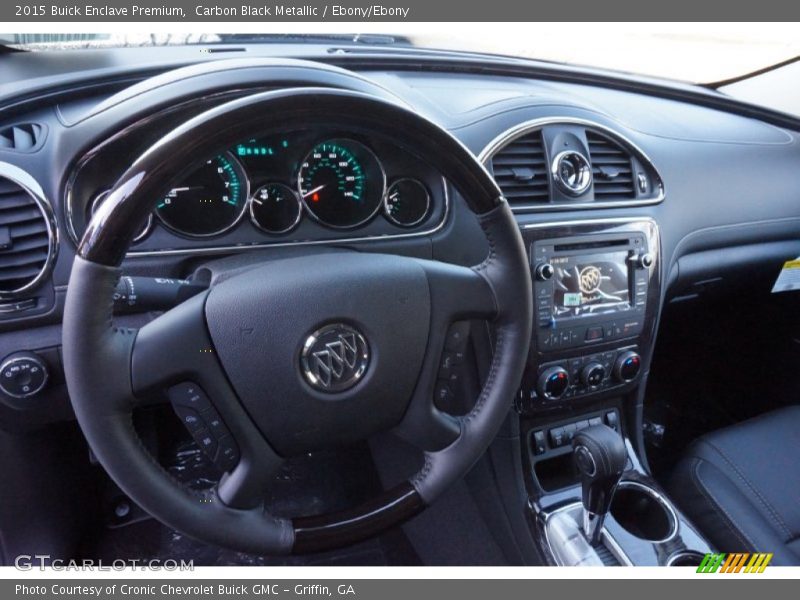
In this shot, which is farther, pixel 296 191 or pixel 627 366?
pixel 627 366

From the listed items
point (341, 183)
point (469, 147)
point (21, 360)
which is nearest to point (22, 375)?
point (21, 360)

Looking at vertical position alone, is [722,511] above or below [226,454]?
below

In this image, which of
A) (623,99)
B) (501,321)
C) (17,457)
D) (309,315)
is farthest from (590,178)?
(17,457)

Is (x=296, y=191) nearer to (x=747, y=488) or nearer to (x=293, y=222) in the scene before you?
(x=293, y=222)

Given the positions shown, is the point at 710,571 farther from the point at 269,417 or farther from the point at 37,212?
the point at 37,212

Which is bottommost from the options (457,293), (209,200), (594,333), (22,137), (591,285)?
(594,333)

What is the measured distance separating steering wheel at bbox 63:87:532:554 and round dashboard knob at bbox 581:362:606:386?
54cm

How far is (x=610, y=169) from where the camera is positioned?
1.66 m

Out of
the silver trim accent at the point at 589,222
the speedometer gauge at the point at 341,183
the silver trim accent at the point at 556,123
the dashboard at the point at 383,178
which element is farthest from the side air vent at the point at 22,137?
the silver trim accent at the point at 589,222

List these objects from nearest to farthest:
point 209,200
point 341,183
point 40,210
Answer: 1. point 40,210
2. point 209,200
3. point 341,183

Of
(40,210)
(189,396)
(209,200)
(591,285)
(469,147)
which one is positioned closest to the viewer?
(189,396)

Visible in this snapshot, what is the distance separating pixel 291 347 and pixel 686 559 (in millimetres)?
A: 1056

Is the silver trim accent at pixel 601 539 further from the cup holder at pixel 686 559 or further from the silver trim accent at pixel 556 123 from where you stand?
the silver trim accent at pixel 556 123

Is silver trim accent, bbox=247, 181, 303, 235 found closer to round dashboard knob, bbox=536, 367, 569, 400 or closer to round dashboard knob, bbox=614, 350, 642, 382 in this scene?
round dashboard knob, bbox=536, 367, 569, 400
